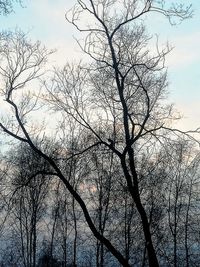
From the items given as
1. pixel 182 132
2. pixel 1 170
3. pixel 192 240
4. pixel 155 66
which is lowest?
pixel 182 132

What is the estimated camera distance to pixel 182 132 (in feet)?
39.4

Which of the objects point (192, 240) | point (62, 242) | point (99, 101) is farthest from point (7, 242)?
point (99, 101)

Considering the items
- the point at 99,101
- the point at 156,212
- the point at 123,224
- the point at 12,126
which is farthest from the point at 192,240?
the point at 12,126

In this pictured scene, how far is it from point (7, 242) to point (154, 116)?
2288 centimetres

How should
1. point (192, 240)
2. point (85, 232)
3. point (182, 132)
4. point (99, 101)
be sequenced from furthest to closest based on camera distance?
point (192, 240) < point (85, 232) < point (99, 101) < point (182, 132)

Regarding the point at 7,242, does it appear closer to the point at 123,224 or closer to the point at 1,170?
the point at 1,170

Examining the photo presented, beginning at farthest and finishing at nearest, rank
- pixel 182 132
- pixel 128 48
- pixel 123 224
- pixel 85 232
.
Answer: pixel 85 232 < pixel 123 224 < pixel 128 48 < pixel 182 132

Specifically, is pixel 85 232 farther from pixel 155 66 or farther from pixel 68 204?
pixel 155 66

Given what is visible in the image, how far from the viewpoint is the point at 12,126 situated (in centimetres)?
1234

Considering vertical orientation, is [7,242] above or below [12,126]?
above

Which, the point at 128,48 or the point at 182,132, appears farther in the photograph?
the point at 128,48

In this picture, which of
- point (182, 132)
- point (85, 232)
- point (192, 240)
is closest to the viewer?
point (182, 132)

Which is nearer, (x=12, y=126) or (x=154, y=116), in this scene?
(x=12, y=126)

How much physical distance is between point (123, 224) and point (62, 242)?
4.85 meters
